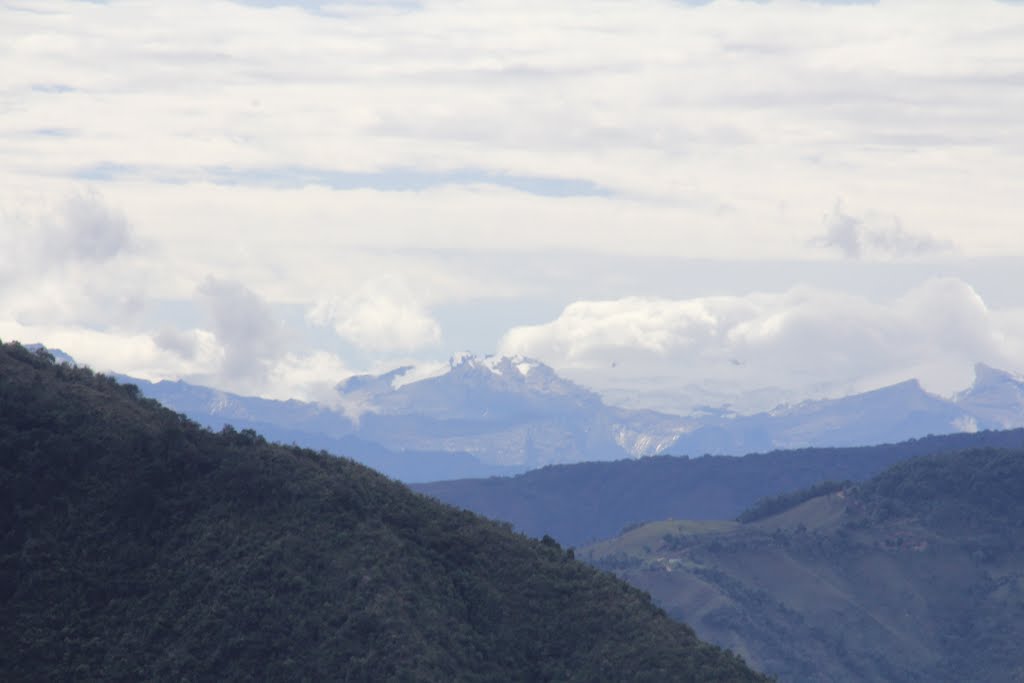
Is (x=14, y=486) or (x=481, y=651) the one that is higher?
(x=14, y=486)

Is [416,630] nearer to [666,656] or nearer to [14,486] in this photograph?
[666,656]

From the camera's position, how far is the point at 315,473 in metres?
93.6

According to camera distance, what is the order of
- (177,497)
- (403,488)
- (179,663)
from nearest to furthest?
(179,663) < (177,497) < (403,488)

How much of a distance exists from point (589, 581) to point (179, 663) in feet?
76.0

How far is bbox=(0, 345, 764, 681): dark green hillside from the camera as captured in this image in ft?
265

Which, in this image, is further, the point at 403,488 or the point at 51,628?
the point at 403,488

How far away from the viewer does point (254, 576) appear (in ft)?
279

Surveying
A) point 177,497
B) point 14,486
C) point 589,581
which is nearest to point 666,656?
point 589,581

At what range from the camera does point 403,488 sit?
98125mm

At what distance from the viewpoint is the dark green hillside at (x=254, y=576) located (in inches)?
3182

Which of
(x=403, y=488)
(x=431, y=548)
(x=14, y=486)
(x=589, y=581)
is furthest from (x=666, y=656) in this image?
(x=14, y=486)

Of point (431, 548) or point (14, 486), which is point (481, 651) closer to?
point (431, 548)

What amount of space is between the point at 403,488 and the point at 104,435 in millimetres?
17774

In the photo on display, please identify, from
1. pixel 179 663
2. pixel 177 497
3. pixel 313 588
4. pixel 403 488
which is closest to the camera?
pixel 179 663
